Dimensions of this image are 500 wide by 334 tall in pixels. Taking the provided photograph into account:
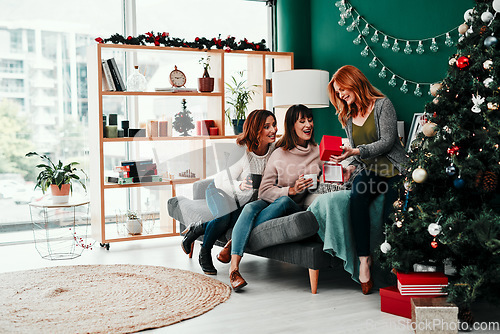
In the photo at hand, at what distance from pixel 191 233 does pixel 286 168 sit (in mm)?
872

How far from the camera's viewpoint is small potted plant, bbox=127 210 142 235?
4641 millimetres

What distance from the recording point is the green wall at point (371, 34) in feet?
12.6

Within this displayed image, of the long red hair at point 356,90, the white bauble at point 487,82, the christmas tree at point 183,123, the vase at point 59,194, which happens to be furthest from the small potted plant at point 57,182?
the white bauble at point 487,82

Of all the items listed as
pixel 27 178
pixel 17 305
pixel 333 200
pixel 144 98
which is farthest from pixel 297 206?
pixel 27 178

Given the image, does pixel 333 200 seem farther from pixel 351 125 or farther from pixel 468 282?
pixel 468 282

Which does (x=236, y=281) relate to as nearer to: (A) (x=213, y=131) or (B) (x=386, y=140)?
(B) (x=386, y=140)

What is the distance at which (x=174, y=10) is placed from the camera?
529 centimetres

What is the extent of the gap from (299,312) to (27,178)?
3032 mm

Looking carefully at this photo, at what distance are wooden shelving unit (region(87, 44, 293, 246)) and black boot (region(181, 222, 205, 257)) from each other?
2.50ft

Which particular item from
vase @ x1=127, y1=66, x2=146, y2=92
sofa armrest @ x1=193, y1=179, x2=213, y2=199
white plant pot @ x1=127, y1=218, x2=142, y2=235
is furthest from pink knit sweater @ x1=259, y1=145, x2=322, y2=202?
vase @ x1=127, y1=66, x2=146, y2=92

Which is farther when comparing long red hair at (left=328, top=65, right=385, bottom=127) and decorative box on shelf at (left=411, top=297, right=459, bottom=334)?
long red hair at (left=328, top=65, right=385, bottom=127)

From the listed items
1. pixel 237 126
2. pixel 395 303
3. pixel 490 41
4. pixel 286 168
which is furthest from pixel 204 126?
→ pixel 490 41

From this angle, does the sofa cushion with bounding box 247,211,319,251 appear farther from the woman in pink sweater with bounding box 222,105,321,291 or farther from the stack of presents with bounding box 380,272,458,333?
the stack of presents with bounding box 380,272,458,333

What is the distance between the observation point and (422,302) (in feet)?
8.46
